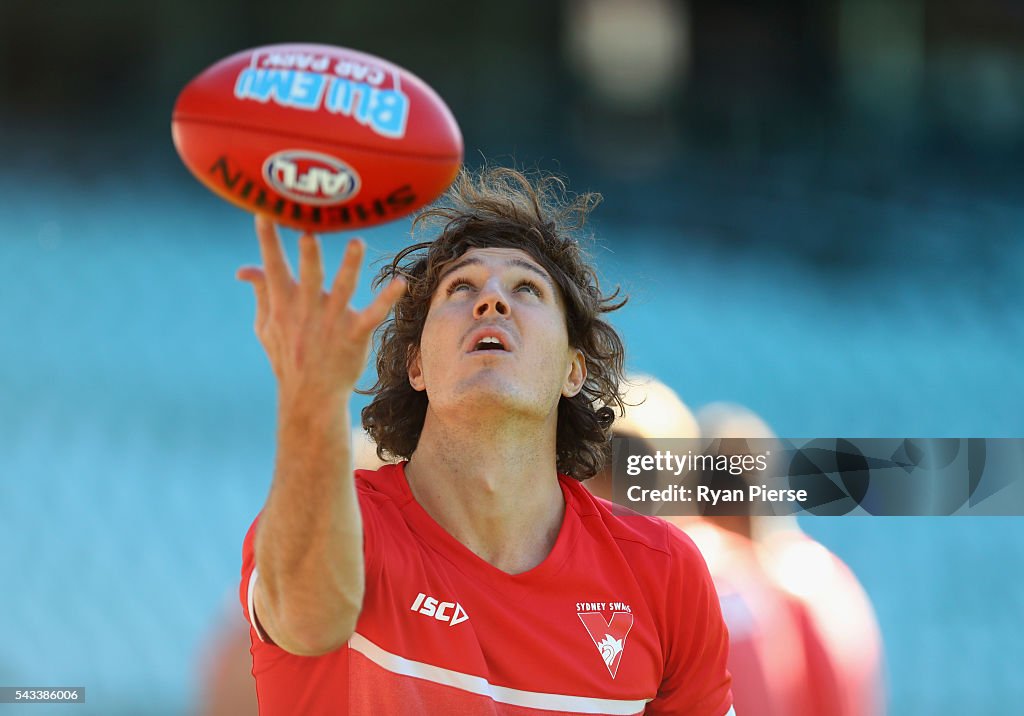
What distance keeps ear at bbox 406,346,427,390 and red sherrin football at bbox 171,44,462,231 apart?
25.1 inches

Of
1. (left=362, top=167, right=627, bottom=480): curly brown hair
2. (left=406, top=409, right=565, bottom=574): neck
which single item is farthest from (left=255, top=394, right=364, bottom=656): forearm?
(left=362, top=167, right=627, bottom=480): curly brown hair

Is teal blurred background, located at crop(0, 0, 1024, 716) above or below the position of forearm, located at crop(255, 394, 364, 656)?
above

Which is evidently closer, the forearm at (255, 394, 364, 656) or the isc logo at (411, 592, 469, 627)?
the forearm at (255, 394, 364, 656)

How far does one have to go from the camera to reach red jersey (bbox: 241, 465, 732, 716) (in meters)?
1.62

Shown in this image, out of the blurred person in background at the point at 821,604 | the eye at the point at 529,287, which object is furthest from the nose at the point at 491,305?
the blurred person in background at the point at 821,604

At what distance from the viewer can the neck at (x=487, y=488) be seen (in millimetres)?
1853

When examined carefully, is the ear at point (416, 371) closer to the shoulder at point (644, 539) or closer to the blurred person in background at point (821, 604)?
the shoulder at point (644, 539)

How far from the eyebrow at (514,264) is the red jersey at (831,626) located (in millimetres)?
938

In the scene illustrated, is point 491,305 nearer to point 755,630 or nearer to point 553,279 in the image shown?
point 553,279

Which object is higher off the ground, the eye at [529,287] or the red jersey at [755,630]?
the eye at [529,287]

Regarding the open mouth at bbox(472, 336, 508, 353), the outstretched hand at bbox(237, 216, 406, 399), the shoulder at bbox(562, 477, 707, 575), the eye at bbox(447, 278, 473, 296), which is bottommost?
the shoulder at bbox(562, 477, 707, 575)

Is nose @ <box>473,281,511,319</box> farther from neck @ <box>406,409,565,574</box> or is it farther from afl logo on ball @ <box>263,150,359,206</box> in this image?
afl logo on ball @ <box>263,150,359,206</box>

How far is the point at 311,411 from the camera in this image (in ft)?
4.40

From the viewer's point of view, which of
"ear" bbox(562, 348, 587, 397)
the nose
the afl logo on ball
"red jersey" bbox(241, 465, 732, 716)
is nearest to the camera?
the afl logo on ball
